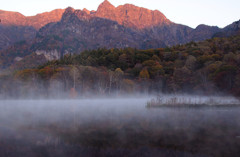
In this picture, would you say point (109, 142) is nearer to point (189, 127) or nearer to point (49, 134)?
point (49, 134)

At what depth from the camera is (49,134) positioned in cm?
1967

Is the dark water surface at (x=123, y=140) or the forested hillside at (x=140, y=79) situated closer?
the dark water surface at (x=123, y=140)

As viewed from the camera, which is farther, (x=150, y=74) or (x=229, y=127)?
(x=150, y=74)

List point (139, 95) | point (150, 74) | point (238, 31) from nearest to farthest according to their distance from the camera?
1. point (139, 95)
2. point (150, 74)
3. point (238, 31)

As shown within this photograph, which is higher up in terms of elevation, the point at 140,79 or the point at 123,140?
the point at 140,79

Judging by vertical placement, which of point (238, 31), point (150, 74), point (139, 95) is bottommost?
point (139, 95)

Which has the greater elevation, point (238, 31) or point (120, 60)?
point (238, 31)

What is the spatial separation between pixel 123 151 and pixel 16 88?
290 ft

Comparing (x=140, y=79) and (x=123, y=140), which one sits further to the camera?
(x=140, y=79)

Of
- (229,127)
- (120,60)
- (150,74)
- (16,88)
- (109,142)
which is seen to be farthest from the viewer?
(120,60)

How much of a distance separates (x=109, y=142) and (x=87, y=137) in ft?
7.81

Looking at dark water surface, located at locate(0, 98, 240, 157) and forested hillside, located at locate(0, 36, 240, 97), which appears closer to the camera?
dark water surface, located at locate(0, 98, 240, 157)

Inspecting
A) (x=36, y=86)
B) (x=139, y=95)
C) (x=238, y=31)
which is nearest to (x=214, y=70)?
(x=139, y=95)

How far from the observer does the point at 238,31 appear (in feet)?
623
